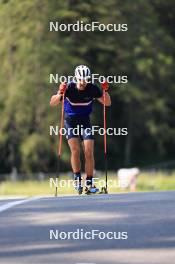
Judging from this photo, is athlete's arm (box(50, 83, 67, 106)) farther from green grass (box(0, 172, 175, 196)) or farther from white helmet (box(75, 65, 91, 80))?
green grass (box(0, 172, 175, 196))

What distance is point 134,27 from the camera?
5059 centimetres

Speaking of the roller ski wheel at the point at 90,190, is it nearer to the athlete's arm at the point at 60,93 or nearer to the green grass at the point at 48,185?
the athlete's arm at the point at 60,93

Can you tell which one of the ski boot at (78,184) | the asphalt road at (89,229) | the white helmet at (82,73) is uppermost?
the white helmet at (82,73)

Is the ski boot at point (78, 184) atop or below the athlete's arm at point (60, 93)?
below

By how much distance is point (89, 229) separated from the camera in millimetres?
9000

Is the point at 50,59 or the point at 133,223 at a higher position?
the point at 50,59

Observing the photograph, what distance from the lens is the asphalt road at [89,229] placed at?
26.0ft

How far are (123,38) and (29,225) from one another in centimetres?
4175

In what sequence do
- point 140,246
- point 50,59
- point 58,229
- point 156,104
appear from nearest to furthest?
point 140,246 < point 58,229 < point 50,59 < point 156,104

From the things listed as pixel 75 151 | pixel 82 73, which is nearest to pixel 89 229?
pixel 82 73

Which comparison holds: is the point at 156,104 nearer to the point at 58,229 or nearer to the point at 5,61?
the point at 5,61

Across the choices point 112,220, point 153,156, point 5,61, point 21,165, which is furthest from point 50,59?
point 112,220

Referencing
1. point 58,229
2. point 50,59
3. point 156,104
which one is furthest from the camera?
point 156,104

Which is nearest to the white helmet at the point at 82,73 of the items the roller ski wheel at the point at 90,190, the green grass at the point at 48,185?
the roller ski wheel at the point at 90,190
